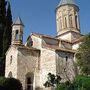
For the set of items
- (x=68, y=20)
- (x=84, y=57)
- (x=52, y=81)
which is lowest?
(x=52, y=81)

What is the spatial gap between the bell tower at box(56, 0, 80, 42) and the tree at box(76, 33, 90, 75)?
256 inches

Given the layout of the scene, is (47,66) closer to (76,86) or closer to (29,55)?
(29,55)

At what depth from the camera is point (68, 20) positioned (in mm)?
32781

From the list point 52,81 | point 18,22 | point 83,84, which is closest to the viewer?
point 83,84

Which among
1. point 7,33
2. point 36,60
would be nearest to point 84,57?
point 36,60

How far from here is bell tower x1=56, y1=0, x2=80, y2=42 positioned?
32375 millimetres

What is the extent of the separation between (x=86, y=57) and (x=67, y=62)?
2.33m

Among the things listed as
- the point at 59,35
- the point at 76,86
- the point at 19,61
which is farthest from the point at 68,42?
the point at 76,86

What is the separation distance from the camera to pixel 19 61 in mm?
25453

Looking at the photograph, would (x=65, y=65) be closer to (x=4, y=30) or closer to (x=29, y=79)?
(x=29, y=79)

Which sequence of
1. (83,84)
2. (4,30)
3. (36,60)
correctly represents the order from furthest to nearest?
(4,30) → (36,60) → (83,84)

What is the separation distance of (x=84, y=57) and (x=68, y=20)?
965 cm

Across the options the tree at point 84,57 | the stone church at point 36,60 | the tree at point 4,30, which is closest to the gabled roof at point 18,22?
the stone church at point 36,60

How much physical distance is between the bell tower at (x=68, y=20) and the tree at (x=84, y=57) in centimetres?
650
